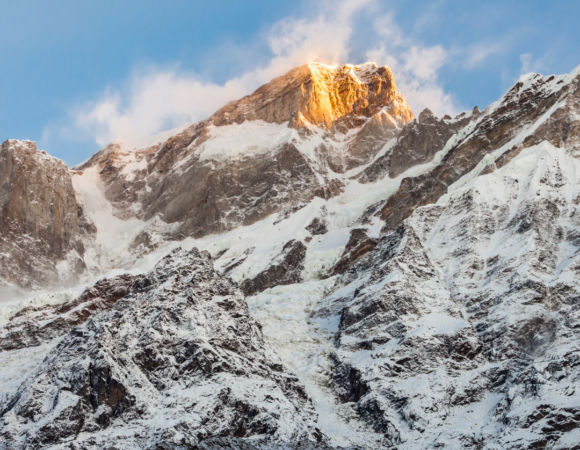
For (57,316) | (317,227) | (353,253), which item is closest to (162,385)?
(57,316)

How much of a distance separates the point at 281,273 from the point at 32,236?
7252 cm

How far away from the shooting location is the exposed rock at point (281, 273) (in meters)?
Answer: 150

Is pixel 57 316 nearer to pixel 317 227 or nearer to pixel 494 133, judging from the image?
pixel 317 227

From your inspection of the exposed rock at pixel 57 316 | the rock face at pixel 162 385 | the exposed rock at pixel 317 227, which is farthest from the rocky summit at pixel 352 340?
the exposed rock at pixel 317 227

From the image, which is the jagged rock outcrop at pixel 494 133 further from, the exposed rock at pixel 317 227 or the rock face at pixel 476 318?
the rock face at pixel 476 318

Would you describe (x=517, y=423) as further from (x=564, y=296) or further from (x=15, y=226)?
(x=15, y=226)

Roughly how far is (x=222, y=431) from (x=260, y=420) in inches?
177

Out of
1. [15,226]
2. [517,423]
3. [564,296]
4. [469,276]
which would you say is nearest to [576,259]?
[564,296]

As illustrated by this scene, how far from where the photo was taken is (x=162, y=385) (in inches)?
3204

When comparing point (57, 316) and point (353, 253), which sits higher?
point (57, 316)

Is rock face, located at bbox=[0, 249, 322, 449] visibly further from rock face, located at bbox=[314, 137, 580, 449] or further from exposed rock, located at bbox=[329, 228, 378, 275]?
exposed rock, located at bbox=[329, 228, 378, 275]

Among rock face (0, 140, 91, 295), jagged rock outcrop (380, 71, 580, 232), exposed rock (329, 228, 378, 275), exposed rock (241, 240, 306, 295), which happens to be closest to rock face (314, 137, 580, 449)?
exposed rock (329, 228, 378, 275)

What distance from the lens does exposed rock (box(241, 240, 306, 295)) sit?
150m

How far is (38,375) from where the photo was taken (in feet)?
270
